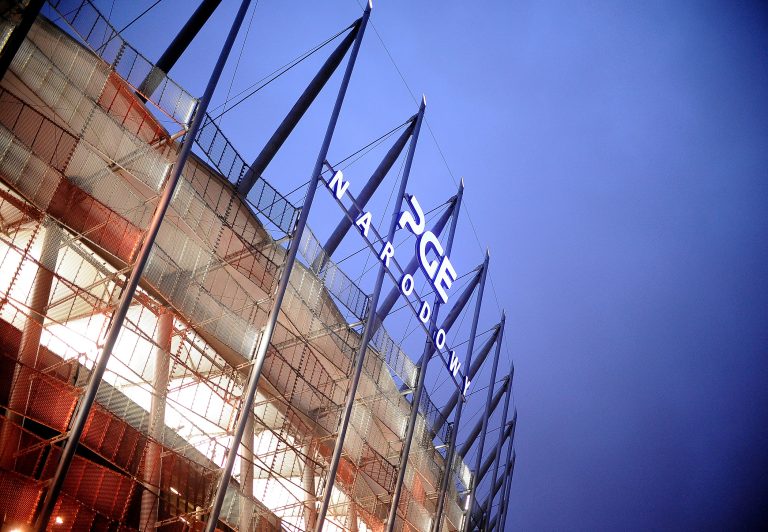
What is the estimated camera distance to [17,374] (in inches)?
604

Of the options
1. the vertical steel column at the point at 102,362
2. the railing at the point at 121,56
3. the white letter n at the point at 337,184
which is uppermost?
the white letter n at the point at 337,184

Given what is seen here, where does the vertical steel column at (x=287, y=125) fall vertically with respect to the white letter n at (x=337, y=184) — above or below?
above

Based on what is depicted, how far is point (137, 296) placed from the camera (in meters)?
19.7

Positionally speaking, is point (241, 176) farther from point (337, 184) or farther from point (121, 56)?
point (121, 56)

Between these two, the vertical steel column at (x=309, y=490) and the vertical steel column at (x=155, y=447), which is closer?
the vertical steel column at (x=155, y=447)

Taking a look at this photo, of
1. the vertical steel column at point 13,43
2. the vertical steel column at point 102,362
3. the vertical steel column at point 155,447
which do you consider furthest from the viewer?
the vertical steel column at point 155,447

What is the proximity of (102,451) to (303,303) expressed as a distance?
352 inches

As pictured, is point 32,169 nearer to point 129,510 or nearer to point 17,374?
point 17,374

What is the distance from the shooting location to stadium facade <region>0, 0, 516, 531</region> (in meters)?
15.9

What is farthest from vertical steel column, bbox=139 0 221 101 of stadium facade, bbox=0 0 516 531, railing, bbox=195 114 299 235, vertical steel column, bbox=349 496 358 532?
vertical steel column, bbox=349 496 358 532

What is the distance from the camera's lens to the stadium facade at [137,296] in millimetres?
15945

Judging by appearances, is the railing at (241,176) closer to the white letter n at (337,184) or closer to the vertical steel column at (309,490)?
the white letter n at (337,184)

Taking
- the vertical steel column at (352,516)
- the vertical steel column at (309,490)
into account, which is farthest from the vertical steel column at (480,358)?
the vertical steel column at (309,490)

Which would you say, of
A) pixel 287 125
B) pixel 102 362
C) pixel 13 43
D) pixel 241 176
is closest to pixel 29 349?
pixel 102 362
